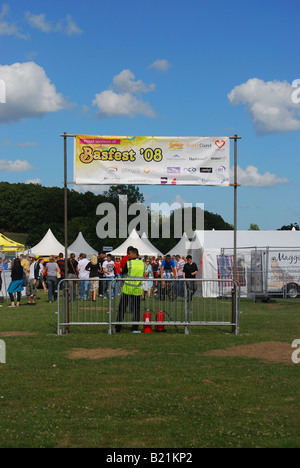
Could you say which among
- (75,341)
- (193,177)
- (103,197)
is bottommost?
(75,341)

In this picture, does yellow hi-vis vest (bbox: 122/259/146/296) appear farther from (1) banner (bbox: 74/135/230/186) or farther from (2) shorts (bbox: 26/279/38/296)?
(2) shorts (bbox: 26/279/38/296)

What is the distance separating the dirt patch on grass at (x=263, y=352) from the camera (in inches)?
407

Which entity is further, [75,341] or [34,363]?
[75,341]

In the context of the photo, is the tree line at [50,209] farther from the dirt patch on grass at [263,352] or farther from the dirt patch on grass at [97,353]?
the dirt patch on grass at [97,353]

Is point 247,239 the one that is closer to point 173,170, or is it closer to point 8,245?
point 8,245

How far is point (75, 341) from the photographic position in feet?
40.7

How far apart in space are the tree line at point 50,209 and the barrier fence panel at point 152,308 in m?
76.4

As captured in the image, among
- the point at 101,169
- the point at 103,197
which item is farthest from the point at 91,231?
the point at 101,169

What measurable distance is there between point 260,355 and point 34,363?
12.9ft

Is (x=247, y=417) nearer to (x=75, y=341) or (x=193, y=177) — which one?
(x=75, y=341)

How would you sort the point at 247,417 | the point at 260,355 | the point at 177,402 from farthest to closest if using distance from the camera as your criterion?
the point at 260,355, the point at 177,402, the point at 247,417

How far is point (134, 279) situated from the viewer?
44.0ft

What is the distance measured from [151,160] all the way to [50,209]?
3611 inches

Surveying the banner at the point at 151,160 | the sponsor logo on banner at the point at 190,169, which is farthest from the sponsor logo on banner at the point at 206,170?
the sponsor logo on banner at the point at 190,169
